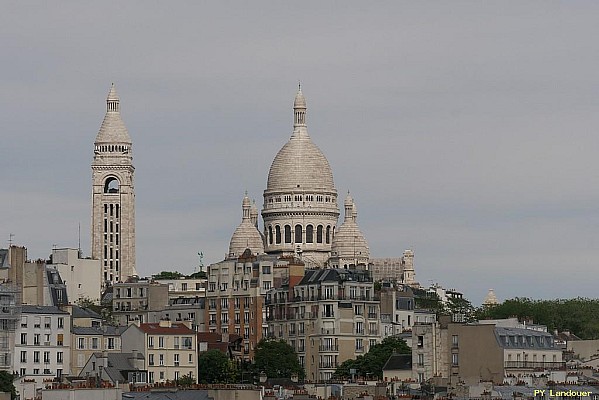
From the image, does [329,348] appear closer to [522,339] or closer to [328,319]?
[328,319]

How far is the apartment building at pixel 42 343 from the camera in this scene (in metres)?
167

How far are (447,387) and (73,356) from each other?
50081 millimetres

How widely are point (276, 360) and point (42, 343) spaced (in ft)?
55.1

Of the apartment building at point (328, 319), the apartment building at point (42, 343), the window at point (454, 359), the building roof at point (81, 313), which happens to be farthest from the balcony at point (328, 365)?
the window at point (454, 359)

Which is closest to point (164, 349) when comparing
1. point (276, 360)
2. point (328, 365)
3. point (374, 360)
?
point (276, 360)

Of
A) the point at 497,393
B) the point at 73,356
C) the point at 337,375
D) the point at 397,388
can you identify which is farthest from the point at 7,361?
the point at 497,393

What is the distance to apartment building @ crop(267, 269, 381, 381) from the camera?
611ft

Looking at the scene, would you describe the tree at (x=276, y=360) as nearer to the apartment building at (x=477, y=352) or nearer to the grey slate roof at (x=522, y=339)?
the apartment building at (x=477, y=352)

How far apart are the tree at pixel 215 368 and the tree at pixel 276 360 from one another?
8.84 ft

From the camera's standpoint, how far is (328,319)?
7382 inches

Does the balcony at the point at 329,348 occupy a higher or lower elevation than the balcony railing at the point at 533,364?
higher

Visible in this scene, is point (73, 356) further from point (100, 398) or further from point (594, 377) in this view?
point (100, 398)

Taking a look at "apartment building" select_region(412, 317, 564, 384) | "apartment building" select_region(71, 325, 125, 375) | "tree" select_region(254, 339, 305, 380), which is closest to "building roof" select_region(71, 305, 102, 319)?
"apartment building" select_region(71, 325, 125, 375)

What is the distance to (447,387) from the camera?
123m
